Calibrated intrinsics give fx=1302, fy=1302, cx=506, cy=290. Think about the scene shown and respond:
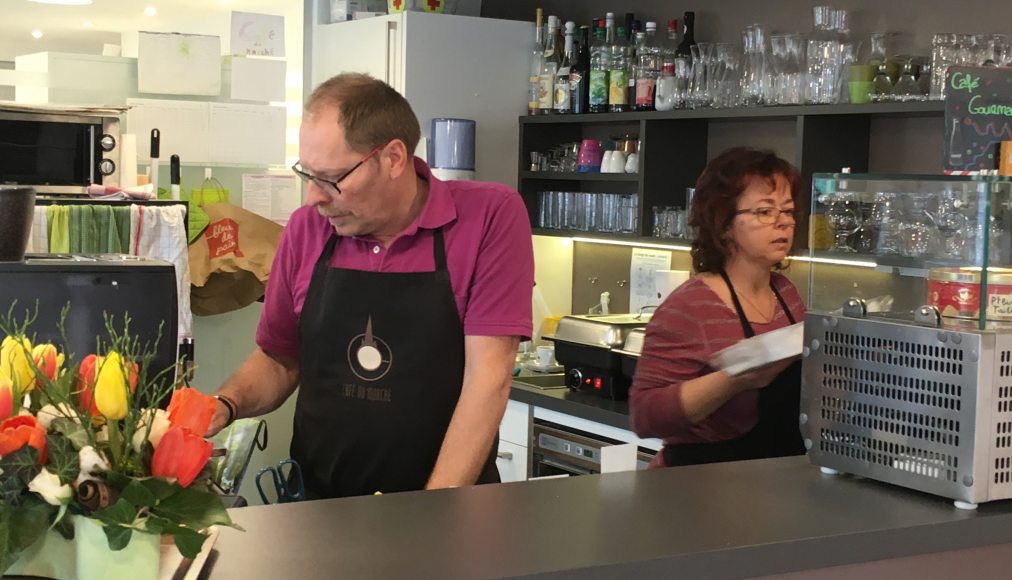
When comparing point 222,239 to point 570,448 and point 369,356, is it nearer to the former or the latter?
point 570,448

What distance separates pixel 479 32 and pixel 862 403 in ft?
12.0

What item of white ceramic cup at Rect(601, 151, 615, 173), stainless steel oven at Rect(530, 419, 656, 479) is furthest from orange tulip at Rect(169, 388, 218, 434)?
white ceramic cup at Rect(601, 151, 615, 173)

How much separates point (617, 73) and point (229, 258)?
1652 mm

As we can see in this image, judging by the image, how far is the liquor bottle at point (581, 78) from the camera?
5238 millimetres

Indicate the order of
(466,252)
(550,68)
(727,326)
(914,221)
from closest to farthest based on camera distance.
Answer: (914,221)
(466,252)
(727,326)
(550,68)

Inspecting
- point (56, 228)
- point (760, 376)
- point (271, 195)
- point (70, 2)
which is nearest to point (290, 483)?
point (760, 376)

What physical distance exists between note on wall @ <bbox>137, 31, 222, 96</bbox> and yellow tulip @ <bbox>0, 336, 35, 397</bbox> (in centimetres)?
410

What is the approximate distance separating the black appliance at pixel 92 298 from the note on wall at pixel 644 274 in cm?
337

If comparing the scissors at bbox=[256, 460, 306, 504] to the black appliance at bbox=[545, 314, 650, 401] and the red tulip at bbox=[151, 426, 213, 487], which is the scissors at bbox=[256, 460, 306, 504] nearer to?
the red tulip at bbox=[151, 426, 213, 487]

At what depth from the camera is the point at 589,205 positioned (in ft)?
17.0

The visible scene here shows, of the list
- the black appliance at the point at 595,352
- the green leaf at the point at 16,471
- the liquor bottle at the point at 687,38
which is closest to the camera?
the green leaf at the point at 16,471

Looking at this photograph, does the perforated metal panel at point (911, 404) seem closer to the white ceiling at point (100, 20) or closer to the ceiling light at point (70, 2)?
the white ceiling at point (100, 20)

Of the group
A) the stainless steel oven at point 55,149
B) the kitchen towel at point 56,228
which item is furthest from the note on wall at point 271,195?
the kitchen towel at point 56,228

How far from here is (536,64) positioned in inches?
217
